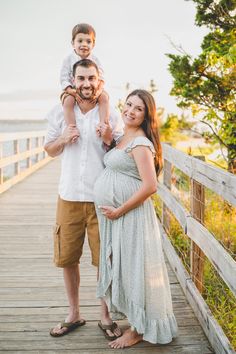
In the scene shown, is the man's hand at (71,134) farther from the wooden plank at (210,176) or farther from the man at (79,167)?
the wooden plank at (210,176)

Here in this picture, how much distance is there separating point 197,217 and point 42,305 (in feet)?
4.43

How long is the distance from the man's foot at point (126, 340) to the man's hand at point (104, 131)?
124 cm

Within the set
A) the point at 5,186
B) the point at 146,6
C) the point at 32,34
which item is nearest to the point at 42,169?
the point at 5,186

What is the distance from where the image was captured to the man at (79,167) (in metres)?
3.07

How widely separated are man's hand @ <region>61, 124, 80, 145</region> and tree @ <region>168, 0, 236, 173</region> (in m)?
3.91

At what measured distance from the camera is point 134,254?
3.01 meters

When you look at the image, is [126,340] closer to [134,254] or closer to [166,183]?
[134,254]

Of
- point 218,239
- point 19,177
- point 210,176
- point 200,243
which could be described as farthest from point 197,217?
point 19,177

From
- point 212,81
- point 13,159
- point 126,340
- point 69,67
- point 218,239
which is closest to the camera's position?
point 126,340

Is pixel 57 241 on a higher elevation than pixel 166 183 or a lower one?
lower

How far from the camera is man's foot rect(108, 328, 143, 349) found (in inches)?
122

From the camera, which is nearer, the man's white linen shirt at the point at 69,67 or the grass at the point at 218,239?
the man's white linen shirt at the point at 69,67

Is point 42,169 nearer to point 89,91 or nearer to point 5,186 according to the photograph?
point 5,186

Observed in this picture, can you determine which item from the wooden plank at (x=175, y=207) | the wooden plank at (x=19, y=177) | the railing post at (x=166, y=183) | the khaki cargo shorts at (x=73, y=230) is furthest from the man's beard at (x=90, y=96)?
the wooden plank at (x=19, y=177)
